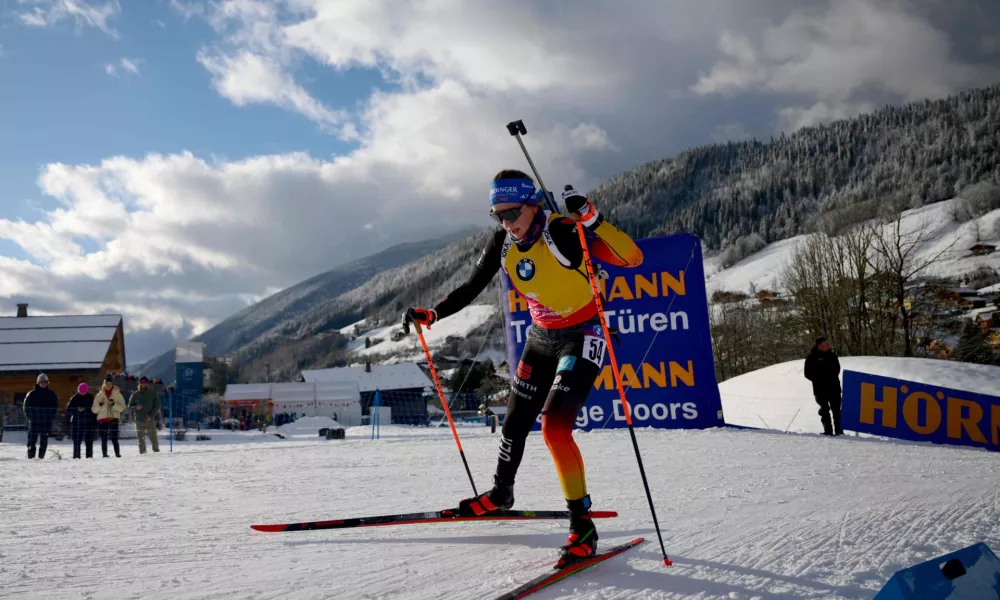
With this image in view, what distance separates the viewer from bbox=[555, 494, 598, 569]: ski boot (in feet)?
10.3

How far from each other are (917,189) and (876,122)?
128 ft

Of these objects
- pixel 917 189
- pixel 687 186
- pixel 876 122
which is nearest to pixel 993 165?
pixel 917 189

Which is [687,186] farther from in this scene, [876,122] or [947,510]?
[947,510]

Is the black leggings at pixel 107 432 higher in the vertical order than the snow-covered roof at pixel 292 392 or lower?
lower

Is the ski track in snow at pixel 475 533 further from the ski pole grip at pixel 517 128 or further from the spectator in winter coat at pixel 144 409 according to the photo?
the spectator in winter coat at pixel 144 409

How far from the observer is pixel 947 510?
14.4 feet

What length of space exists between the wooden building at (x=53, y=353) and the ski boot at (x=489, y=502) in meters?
33.6

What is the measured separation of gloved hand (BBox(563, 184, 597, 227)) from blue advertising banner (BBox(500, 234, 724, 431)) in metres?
8.71

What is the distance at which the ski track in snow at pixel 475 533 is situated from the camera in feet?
9.59

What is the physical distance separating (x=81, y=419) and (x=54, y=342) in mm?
24847

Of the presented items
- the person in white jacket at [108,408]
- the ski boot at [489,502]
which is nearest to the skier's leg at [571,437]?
the ski boot at [489,502]

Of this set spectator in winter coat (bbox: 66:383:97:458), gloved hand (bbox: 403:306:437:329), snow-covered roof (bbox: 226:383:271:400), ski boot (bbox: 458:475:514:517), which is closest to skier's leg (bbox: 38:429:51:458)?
spectator in winter coat (bbox: 66:383:97:458)

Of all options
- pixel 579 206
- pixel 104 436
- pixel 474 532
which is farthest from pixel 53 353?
pixel 579 206

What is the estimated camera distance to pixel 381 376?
221 ft
